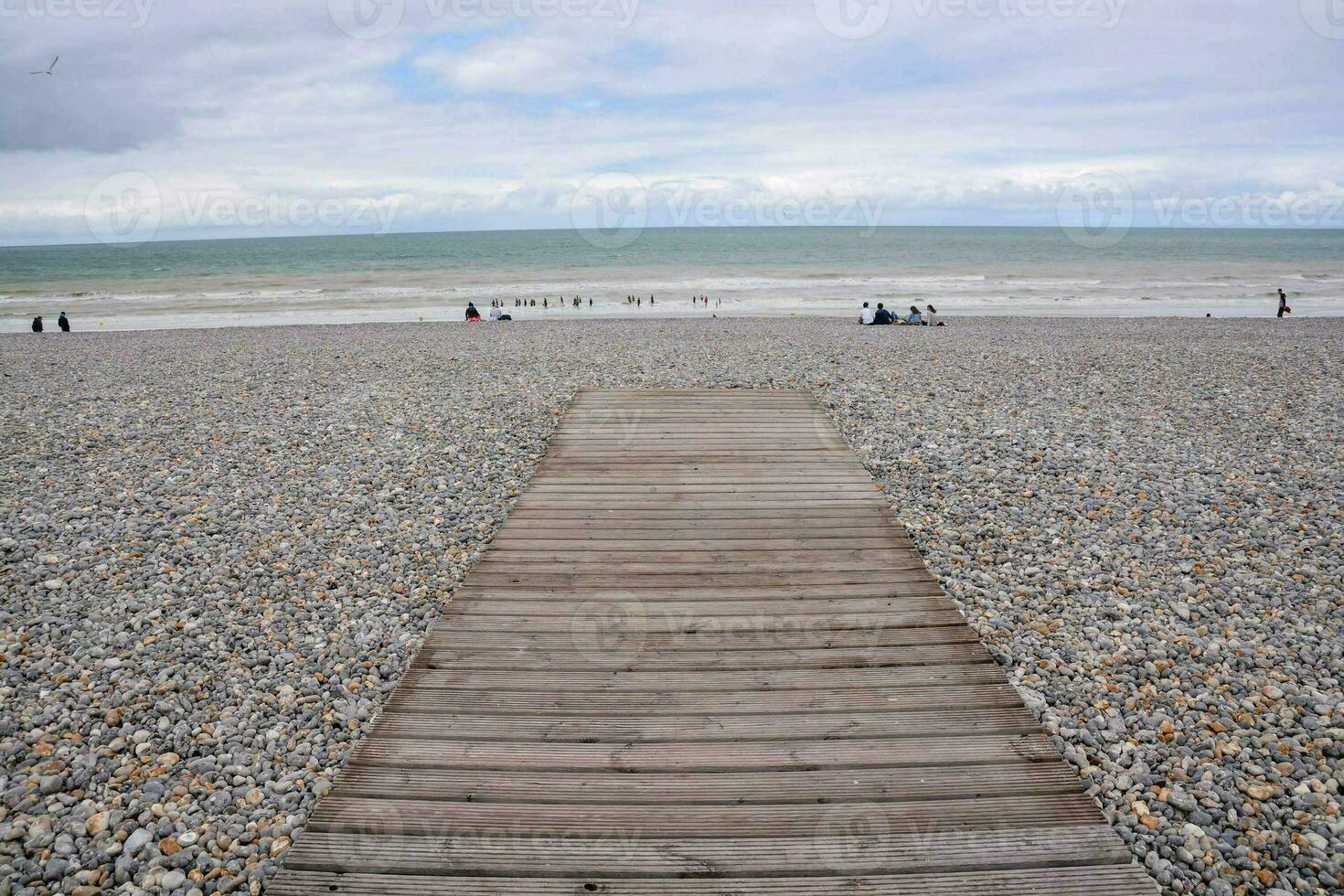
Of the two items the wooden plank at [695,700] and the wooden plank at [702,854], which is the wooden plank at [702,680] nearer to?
the wooden plank at [695,700]

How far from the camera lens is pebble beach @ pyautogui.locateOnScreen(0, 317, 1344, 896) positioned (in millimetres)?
3576

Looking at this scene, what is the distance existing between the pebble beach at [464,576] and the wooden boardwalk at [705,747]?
0.31 meters

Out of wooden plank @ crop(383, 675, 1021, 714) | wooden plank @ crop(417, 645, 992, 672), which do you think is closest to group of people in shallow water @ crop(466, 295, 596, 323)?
wooden plank @ crop(417, 645, 992, 672)

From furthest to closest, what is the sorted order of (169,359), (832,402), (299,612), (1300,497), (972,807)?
(169,359) < (832,402) < (1300,497) < (299,612) < (972,807)

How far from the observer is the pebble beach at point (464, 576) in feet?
11.7

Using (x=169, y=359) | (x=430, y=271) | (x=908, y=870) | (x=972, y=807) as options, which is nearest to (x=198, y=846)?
(x=908, y=870)

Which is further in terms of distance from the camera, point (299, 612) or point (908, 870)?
point (299, 612)

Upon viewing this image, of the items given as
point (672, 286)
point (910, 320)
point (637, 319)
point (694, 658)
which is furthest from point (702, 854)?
point (672, 286)

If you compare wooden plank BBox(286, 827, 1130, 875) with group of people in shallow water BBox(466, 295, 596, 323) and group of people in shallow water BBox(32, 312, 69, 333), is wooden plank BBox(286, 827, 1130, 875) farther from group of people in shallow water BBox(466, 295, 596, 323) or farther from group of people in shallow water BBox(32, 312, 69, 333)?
group of people in shallow water BBox(32, 312, 69, 333)

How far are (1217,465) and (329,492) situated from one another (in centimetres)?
964

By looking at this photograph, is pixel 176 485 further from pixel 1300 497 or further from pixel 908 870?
pixel 1300 497

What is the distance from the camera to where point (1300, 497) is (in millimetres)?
7418

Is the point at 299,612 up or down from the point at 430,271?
down

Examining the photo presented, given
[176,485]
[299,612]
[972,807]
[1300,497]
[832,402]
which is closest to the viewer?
[972,807]
